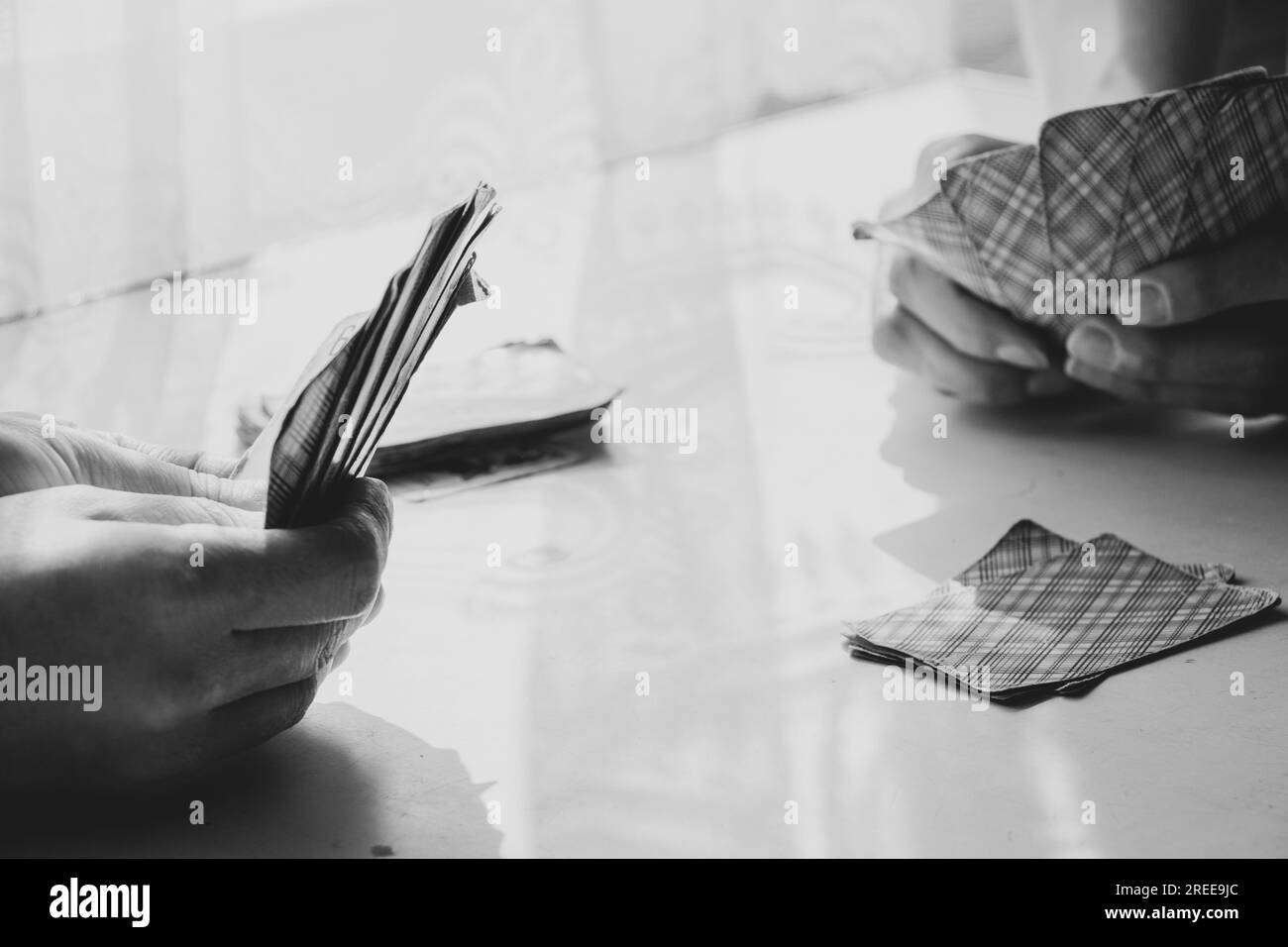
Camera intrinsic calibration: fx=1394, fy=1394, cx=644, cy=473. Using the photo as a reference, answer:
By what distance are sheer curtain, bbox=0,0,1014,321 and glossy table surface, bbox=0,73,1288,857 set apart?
0.32 meters

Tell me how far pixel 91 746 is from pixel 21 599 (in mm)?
90

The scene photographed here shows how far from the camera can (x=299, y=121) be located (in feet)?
8.27

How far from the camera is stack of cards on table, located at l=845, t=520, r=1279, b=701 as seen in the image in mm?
917

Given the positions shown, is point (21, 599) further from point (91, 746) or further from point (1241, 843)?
point (1241, 843)

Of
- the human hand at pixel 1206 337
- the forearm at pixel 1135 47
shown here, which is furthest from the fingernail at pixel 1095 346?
the forearm at pixel 1135 47

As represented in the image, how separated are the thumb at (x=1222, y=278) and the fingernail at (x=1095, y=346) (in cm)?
6

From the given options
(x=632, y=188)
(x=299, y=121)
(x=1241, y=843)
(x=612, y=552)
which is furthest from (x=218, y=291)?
(x=1241, y=843)

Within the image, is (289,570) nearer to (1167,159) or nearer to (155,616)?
(155,616)

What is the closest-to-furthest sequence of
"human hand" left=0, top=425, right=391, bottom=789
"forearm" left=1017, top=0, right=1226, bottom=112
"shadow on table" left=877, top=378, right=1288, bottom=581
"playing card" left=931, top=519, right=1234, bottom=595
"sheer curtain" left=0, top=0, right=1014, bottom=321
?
"human hand" left=0, top=425, right=391, bottom=789 < "playing card" left=931, top=519, right=1234, bottom=595 < "shadow on table" left=877, top=378, right=1288, bottom=581 < "forearm" left=1017, top=0, right=1226, bottom=112 < "sheer curtain" left=0, top=0, right=1014, bottom=321

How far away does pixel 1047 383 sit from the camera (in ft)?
4.50

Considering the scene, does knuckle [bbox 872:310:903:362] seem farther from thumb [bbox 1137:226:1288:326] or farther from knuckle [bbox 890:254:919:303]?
thumb [bbox 1137:226:1288:326]

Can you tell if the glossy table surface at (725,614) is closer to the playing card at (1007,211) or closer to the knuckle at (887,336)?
the knuckle at (887,336)

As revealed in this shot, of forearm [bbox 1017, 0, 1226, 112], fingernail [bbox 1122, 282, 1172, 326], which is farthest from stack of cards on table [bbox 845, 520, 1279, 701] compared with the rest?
forearm [bbox 1017, 0, 1226, 112]

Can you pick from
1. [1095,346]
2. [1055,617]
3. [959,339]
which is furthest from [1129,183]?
[1055,617]
